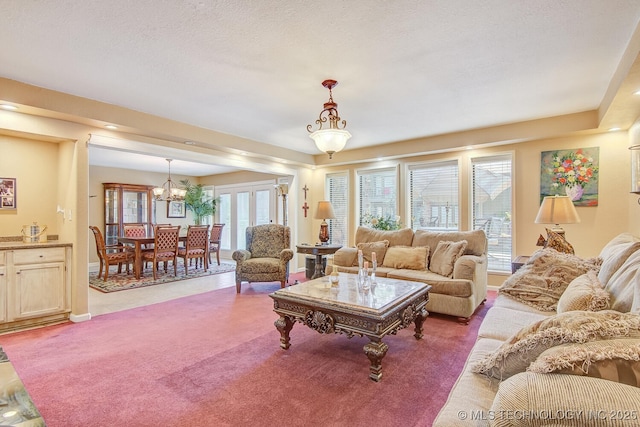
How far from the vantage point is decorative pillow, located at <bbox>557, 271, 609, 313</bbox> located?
1.69 metres

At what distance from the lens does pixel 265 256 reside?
535 centimetres

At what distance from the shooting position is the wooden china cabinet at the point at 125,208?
743 cm

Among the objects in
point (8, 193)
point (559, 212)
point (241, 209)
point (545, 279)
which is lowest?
point (545, 279)

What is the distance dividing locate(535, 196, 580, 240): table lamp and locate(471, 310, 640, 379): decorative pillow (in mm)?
2751

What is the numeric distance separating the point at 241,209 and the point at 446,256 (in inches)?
234

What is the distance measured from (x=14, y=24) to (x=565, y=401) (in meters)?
3.40

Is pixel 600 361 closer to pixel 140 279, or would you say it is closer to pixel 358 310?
pixel 358 310

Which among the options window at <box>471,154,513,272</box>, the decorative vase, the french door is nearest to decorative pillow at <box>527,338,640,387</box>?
the decorative vase

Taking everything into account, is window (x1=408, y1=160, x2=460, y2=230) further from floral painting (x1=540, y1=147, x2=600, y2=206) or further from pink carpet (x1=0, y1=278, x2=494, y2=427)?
pink carpet (x1=0, y1=278, x2=494, y2=427)

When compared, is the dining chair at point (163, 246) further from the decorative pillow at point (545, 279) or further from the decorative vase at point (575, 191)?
the decorative vase at point (575, 191)

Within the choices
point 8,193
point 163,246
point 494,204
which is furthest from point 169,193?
point 494,204

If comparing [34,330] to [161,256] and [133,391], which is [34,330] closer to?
[133,391]

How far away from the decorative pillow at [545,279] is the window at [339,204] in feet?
12.6

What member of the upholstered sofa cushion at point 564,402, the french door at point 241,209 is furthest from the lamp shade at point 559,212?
the french door at point 241,209
